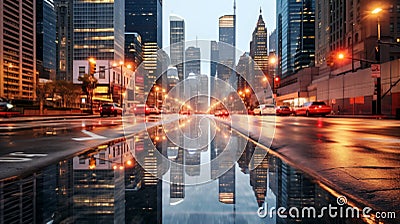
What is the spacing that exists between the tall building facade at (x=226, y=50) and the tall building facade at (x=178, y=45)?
1.31 m

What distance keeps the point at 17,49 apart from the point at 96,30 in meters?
63.2

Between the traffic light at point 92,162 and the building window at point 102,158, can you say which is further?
the building window at point 102,158

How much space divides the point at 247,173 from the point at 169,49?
4.96 metres

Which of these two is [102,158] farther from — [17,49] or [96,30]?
[17,49]

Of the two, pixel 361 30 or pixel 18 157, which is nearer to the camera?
pixel 18 157

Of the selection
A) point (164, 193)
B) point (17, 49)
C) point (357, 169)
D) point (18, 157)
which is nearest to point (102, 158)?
point (18, 157)

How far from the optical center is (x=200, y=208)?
4547mm

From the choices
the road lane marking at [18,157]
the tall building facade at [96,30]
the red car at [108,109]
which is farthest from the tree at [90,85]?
the tall building facade at [96,30]

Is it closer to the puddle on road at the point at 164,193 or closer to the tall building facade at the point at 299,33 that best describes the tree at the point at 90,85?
the puddle on road at the point at 164,193

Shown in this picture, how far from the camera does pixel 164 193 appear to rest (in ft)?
17.4

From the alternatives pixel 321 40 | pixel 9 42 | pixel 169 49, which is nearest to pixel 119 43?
pixel 9 42

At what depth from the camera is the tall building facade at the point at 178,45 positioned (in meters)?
10.5

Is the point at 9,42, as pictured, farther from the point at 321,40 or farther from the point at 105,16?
the point at 321,40

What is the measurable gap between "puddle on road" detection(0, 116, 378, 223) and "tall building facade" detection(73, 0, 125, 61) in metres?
134
